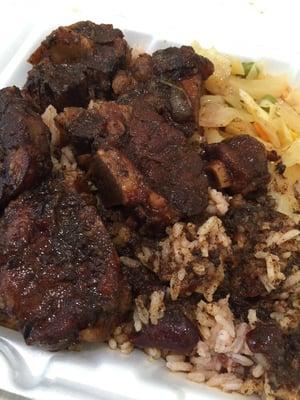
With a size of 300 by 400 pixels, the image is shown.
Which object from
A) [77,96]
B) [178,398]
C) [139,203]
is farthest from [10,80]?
[178,398]

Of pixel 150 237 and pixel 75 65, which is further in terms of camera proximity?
pixel 75 65

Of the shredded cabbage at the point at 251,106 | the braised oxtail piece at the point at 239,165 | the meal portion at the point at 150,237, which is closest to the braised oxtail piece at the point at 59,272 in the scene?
the meal portion at the point at 150,237

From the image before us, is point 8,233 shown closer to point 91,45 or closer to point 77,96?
point 77,96

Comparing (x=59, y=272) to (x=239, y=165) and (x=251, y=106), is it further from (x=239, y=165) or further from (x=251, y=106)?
(x=251, y=106)

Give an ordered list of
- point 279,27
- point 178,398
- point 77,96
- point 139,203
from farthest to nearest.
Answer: point 279,27
point 77,96
point 139,203
point 178,398

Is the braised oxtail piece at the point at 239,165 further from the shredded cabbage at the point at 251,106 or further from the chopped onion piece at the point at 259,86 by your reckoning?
the chopped onion piece at the point at 259,86

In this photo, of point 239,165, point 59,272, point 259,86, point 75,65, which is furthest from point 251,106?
point 59,272

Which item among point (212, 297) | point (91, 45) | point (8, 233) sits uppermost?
point (91, 45)

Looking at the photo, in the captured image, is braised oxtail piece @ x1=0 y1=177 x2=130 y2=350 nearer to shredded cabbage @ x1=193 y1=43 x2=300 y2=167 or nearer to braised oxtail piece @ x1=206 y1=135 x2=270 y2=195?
braised oxtail piece @ x1=206 y1=135 x2=270 y2=195

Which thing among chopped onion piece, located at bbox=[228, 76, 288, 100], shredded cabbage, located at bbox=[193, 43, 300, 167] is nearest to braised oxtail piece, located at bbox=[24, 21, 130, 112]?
shredded cabbage, located at bbox=[193, 43, 300, 167]
